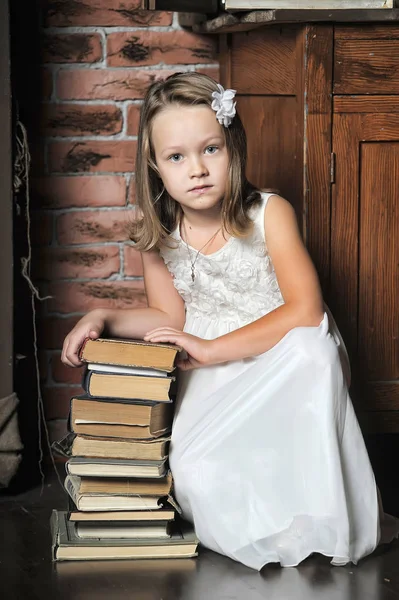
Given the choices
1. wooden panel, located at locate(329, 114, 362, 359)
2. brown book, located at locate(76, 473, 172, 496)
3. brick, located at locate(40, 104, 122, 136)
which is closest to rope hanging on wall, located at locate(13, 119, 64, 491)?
brick, located at locate(40, 104, 122, 136)

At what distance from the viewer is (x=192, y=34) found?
2.24 meters

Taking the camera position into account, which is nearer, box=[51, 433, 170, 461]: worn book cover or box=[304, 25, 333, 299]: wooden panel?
box=[51, 433, 170, 461]: worn book cover

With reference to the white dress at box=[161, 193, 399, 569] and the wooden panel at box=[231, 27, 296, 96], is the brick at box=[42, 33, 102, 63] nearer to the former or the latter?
the wooden panel at box=[231, 27, 296, 96]

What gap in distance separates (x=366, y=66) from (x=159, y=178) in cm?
50

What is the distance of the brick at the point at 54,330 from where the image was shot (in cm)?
232

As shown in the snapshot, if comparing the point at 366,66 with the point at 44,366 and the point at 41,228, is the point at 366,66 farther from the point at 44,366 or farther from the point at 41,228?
the point at 44,366

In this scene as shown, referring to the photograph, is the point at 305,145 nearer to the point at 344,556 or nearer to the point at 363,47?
the point at 363,47

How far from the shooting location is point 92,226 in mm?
2289

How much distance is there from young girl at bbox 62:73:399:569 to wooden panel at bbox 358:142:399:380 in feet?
0.63

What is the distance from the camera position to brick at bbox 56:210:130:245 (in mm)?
2279

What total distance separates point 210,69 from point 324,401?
1039 millimetres

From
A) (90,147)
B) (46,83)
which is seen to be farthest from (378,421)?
(46,83)

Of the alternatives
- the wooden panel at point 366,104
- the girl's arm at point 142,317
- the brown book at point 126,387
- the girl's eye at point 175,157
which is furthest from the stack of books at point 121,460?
the wooden panel at point 366,104

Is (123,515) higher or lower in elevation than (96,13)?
lower
